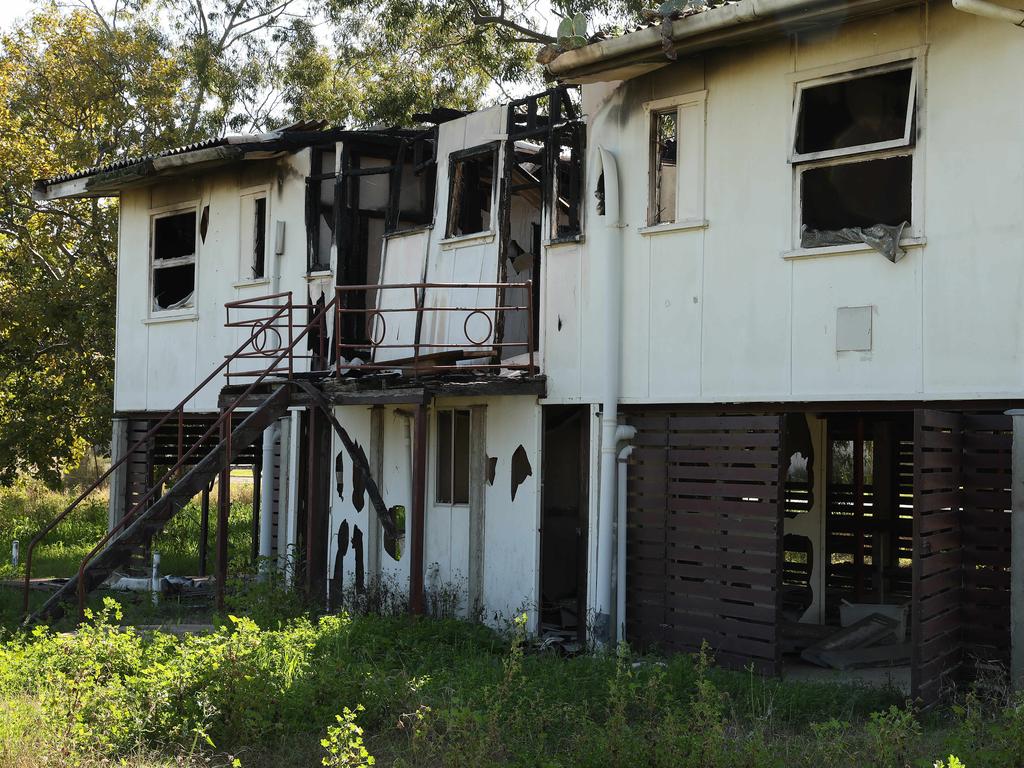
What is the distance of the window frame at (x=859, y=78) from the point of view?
10.1m

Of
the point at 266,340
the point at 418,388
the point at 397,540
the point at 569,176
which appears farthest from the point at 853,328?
the point at 266,340

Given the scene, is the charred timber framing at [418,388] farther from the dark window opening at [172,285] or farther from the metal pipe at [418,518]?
the dark window opening at [172,285]

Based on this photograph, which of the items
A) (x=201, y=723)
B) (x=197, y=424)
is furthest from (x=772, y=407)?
(x=197, y=424)

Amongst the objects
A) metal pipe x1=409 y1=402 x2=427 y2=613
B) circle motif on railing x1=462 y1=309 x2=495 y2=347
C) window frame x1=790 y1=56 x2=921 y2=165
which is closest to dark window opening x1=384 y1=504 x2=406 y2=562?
metal pipe x1=409 y1=402 x2=427 y2=613

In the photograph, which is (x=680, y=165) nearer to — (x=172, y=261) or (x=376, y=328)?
(x=376, y=328)

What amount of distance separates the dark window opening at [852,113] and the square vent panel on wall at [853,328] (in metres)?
1.51

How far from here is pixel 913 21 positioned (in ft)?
33.2

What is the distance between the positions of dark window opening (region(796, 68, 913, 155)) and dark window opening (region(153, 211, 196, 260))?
9.43 metres

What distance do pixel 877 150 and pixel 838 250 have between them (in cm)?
88

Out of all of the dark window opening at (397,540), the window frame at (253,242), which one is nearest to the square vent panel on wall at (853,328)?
the dark window opening at (397,540)

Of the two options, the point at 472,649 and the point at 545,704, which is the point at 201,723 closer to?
the point at 545,704

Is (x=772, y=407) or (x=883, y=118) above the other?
(x=883, y=118)

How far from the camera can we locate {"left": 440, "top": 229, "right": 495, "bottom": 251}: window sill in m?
13.2

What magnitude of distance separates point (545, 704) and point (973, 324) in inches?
174
